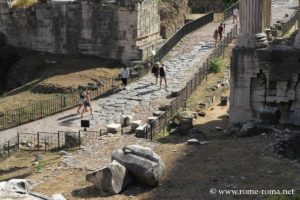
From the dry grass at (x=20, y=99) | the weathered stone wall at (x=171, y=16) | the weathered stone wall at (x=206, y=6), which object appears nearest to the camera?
the dry grass at (x=20, y=99)

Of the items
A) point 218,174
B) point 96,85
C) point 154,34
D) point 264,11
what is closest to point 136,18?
point 154,34

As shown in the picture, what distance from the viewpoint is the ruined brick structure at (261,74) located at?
849 inches

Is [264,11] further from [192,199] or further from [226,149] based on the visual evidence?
[192,199]

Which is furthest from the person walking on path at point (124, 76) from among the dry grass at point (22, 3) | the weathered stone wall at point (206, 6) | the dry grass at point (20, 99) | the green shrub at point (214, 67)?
the weathered stone wall at point (206, 6)

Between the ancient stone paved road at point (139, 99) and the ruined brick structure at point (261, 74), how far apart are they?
3785 mm

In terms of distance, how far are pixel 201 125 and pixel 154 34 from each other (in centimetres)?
1009

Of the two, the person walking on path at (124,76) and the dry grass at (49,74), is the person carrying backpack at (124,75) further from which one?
the dry grass at (49,74)

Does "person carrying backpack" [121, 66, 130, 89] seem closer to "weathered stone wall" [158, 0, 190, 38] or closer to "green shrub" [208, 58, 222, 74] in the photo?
"green shrub" [208, 58, 222, 74]

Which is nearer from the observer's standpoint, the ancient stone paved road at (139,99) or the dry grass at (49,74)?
the ancient stone paved road at (139,99)

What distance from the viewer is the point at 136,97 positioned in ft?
86.1

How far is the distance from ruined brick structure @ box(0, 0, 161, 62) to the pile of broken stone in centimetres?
1489

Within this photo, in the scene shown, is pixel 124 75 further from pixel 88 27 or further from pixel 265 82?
pixel 265 82

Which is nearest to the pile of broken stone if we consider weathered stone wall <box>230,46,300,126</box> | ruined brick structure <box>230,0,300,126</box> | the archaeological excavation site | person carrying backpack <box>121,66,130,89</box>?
the archaeological excavation site

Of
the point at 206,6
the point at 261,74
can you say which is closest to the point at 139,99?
the point at 261,74
